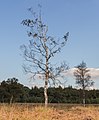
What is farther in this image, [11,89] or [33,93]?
[33,93]

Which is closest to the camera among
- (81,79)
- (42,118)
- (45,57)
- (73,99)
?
(42,118)

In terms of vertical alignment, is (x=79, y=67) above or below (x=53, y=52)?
above

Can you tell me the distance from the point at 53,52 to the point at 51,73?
203 centimetres

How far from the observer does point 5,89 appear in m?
66.1

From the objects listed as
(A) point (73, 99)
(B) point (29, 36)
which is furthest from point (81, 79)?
(B) point (29, 36)

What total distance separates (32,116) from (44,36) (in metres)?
22.7

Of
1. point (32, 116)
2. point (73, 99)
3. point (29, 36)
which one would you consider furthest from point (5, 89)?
point (32, 116)

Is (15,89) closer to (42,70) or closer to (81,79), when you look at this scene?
(81,79)

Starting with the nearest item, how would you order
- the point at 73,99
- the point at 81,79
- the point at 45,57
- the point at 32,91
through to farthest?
the point at 45,57
the point at 81,79
the point at 32,91
the point at 73,99

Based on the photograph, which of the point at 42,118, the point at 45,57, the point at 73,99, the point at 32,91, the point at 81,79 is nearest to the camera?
the point at 42,118

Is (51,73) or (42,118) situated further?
(51,73)

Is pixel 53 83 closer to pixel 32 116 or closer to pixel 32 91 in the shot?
pixel 32 116

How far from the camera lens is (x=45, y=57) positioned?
1225 inches

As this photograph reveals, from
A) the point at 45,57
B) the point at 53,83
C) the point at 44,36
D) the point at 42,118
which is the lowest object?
the point at 42,118
